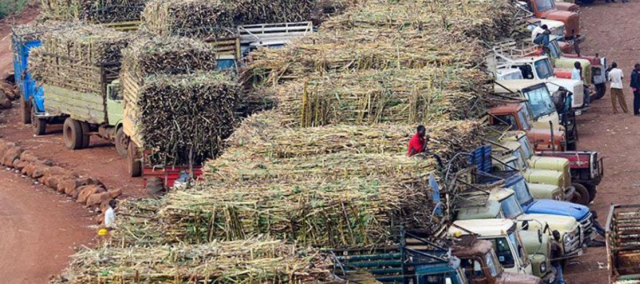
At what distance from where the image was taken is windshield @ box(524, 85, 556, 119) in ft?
98.0

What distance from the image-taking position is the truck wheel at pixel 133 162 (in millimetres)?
29386

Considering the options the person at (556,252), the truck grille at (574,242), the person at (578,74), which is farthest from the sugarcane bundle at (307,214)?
the person at (578,74)

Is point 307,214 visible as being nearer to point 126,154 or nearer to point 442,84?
point 442,84

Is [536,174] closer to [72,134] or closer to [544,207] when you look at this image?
[544,207]

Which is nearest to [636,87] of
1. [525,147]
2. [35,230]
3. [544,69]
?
[544,69]

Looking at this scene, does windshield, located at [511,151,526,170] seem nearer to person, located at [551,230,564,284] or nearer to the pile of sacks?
person, located at [551,230,564,284]

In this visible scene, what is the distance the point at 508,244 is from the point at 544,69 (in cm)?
1523

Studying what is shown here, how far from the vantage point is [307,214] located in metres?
18.0

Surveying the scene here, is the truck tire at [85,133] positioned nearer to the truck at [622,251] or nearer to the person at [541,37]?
the person at [541,37]

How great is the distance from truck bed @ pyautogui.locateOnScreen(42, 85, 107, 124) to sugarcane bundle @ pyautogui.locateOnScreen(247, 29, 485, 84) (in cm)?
360

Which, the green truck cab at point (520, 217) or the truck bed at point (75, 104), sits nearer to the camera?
the green truck cab at point (520, 217)

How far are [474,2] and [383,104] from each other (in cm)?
1195

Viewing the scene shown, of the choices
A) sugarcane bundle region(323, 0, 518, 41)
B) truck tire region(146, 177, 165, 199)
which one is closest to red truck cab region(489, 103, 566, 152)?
sugarcane bundle region(323, 0, 518, 41)

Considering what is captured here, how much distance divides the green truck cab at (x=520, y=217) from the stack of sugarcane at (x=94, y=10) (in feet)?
59.0
